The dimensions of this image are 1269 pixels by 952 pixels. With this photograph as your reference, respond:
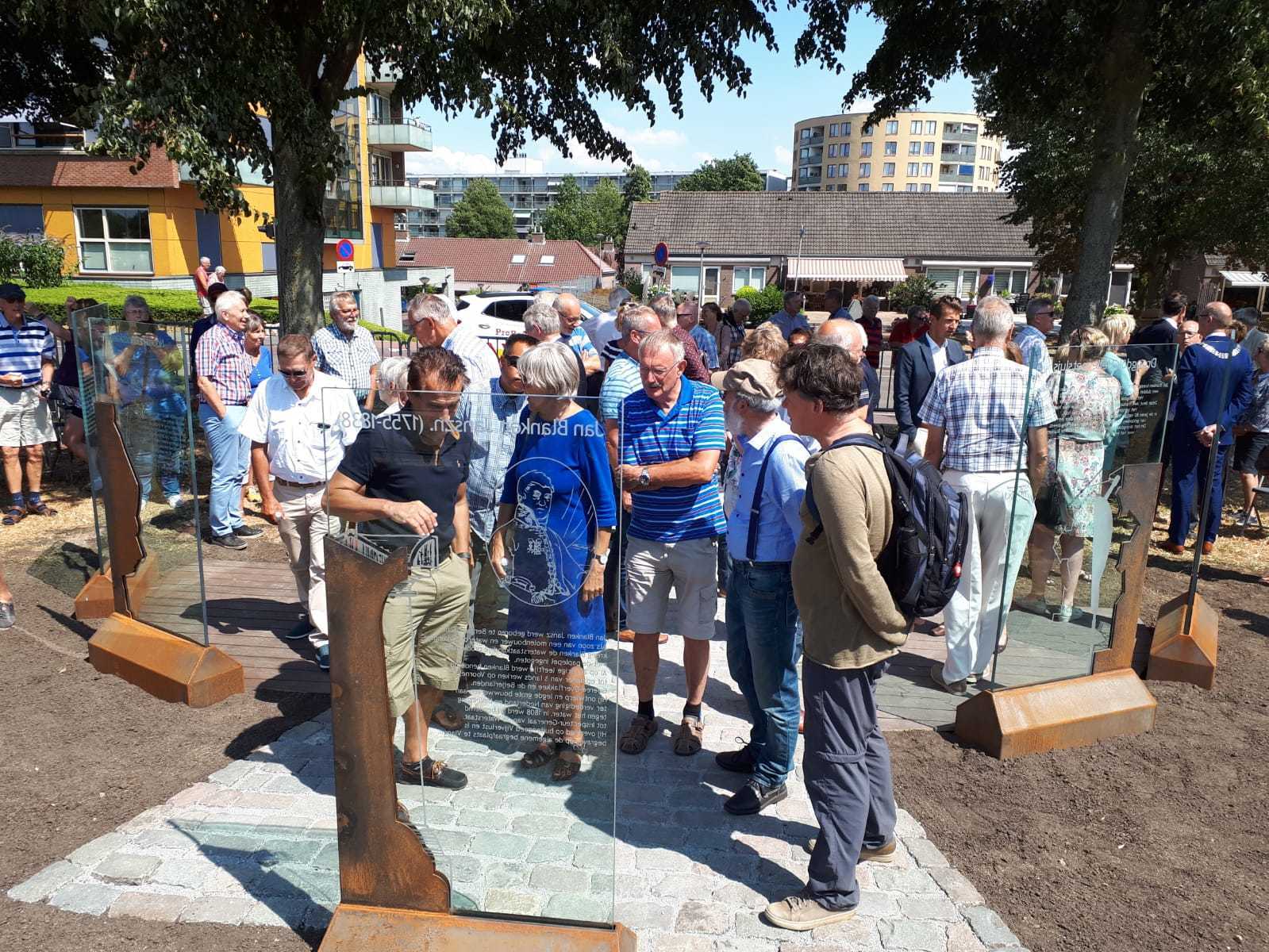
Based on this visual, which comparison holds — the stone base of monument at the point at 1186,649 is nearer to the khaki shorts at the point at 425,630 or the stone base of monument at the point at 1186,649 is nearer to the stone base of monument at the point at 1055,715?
the stone base of monument at the point at 1055,715

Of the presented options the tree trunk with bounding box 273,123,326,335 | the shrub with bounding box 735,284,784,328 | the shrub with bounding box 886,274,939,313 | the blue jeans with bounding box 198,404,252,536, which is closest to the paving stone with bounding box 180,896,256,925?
the blue jeans with bounding box 198,404,252,536

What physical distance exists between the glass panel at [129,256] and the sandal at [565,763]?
94.5 feet

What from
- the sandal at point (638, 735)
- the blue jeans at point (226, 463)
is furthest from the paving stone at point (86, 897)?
the blue jeans at point (226, 463)

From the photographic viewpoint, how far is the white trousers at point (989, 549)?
4.79 m

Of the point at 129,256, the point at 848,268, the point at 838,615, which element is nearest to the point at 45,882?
the point at 838,615

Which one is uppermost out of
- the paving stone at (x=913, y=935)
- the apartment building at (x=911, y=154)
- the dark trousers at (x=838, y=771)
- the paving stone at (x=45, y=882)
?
the apartment building at (x=911, y=154)

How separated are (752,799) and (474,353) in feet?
11.9

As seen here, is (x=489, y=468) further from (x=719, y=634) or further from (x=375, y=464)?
(x=719, y=634)

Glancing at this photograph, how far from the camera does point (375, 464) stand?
117 inches

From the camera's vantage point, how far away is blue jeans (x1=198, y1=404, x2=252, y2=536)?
7.57 m

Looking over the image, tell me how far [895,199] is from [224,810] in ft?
191

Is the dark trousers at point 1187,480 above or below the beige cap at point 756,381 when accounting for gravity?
below

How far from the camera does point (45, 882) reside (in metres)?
3.42

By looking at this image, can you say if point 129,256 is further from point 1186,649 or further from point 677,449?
point 1186,649
